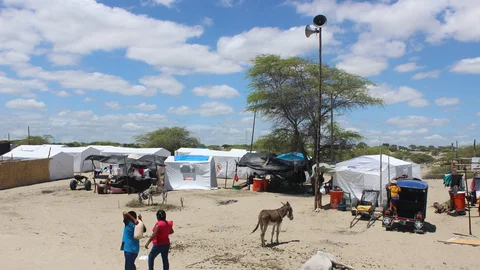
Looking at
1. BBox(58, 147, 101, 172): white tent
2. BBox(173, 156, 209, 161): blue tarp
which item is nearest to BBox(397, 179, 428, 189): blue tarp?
BBox(173, 156, 209, 161): blue tarp

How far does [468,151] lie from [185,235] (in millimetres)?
51415

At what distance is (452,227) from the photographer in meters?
15.2

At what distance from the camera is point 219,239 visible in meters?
13.1

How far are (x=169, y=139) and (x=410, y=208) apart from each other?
56835mm

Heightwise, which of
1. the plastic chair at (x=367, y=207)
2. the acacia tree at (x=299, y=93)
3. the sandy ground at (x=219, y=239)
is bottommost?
the sandy ground at (x=219, y=239)

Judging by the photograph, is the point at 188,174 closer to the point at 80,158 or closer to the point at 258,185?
the point at 258,185

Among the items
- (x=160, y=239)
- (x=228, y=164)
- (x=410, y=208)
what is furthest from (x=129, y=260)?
(x=228, y=164)

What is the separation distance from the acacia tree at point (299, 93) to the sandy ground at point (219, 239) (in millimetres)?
8972

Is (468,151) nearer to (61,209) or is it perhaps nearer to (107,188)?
(107,188)

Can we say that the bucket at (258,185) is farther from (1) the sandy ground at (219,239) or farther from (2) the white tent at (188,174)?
(1) the sandy ground at (219,239)

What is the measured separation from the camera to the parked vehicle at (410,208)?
1436 cm

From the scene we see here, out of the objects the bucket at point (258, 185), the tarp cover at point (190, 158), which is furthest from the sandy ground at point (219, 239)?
the tarp cover at point (190, 158)

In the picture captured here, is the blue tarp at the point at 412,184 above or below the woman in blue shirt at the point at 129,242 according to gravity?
above

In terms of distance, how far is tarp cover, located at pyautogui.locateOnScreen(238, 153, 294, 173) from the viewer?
1036 inches
